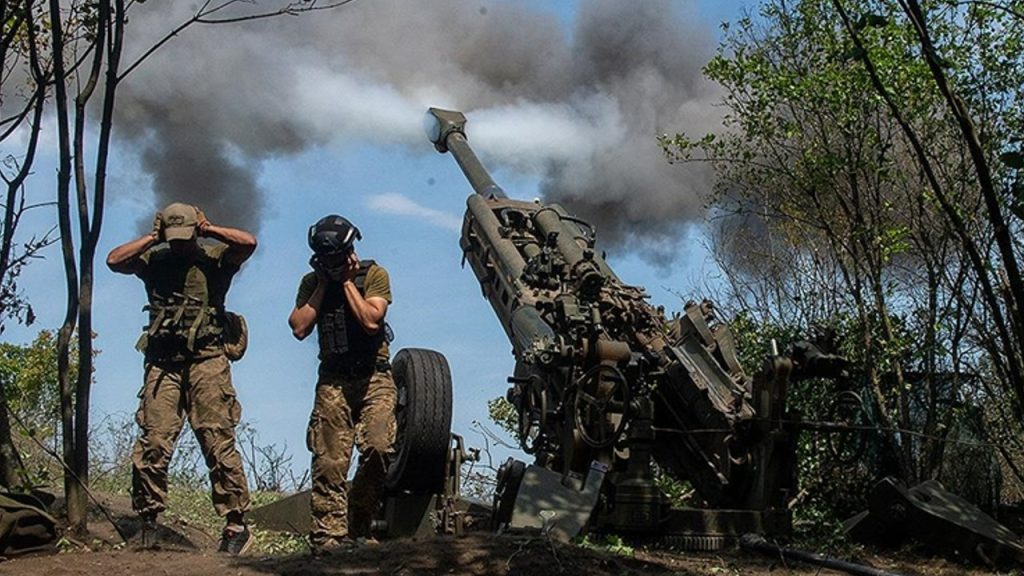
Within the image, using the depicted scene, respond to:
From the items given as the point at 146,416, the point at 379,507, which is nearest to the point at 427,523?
the point at 379,507

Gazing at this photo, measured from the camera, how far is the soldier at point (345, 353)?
22.3ft

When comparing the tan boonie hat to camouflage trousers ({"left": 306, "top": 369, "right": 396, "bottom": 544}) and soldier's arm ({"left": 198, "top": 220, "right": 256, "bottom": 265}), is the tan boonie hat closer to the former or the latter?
soldier's arm ({"left": 198, "top": 220, "right": 256, "bottom": 265})

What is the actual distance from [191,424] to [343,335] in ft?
3.07

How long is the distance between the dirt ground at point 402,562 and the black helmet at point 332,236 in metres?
1.73

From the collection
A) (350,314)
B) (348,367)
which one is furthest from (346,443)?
(350,314)

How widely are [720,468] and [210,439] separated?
2.97m

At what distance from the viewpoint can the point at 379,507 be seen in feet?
23.9

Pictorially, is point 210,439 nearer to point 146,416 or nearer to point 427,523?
point 146,416

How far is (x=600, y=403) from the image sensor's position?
278 inches

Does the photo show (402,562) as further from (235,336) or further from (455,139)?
(455,139)

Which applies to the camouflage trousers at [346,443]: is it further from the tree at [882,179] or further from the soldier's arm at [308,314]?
the tree at [882,179]

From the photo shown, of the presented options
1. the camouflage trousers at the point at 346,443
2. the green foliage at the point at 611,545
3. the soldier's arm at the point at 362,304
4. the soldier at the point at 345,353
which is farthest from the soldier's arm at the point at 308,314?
the green foliage at the point at 611,545

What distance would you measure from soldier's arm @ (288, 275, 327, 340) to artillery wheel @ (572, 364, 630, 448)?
150cm

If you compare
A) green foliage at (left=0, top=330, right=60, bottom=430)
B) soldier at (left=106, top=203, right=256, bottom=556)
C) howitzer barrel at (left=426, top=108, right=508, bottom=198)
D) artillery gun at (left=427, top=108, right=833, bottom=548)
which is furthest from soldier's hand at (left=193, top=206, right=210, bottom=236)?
green foliage at (left=0, top=330, right=60, bottom=430)
